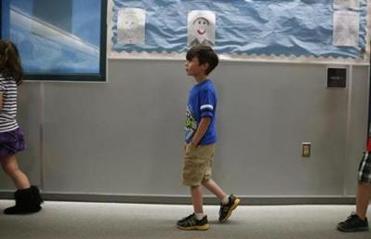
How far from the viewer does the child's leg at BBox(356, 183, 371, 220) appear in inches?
117

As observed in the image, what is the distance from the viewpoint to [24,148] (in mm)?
3410

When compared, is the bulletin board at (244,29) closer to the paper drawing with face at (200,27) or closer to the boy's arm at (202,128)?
the paper drawing with face at (200,27)

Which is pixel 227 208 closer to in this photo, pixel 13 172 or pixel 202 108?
pixel 202 108

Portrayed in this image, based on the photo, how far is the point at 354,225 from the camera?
9.80ft

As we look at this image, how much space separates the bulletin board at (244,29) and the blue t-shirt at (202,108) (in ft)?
2.28

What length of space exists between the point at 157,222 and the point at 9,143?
3.65ft

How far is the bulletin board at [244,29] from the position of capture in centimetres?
354

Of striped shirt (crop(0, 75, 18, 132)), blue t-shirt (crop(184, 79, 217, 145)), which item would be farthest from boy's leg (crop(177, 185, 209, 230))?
striped shirt (crop(0, 75, 18, 132))

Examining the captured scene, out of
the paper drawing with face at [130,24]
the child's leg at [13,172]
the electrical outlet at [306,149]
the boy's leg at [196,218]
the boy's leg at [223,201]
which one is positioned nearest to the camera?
the boy's leg at [196,218]

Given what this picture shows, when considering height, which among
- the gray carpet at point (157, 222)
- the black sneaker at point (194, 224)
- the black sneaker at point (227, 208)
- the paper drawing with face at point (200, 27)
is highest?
the paper drawing with face at point (200, 27)

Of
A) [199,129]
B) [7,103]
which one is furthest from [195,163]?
[7,103]

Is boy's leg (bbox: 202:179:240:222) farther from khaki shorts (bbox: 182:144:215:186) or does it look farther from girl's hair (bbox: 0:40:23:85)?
girl's hair (bbox: 0:40:23:85)

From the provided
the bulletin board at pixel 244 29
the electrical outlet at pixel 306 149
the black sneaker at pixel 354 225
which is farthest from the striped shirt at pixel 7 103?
the black sneaker at pixel 354 225

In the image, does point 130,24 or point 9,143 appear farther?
point 130,24
